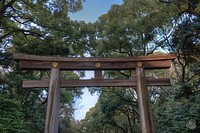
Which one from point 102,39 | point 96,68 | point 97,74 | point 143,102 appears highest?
point 102,39

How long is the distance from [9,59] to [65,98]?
295 inches

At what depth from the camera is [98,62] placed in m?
5.74

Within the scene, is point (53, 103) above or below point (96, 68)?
below

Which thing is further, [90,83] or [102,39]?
[102,39]

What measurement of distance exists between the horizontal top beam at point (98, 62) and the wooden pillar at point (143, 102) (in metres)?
0.23

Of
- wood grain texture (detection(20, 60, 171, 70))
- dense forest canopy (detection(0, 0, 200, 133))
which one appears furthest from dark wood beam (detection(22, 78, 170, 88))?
dense forest canopy (detection(0, 0, 200, 133))

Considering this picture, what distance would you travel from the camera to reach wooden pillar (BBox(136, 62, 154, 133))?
503 centimetres

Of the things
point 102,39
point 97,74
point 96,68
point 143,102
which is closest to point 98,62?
point 96,68

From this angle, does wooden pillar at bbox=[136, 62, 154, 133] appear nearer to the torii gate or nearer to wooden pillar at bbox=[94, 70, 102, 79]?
the torii gate

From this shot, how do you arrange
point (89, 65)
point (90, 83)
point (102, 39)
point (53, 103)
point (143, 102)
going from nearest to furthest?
point (53, 103)
point (143, 102)
point (90, 83)
point (89, 65)
point (102, 39)

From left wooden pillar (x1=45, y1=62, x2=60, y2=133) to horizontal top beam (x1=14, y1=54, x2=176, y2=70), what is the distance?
0.64 feet

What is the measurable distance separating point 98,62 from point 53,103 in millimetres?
1738

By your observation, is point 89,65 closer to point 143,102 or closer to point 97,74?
point 97,74

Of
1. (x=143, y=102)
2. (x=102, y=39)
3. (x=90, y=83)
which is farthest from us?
(x=102, y=39)
